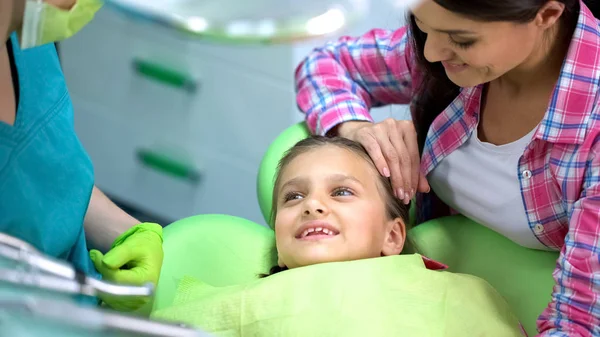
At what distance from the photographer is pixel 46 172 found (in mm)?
1168

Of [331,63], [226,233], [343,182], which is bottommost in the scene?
[226,233]

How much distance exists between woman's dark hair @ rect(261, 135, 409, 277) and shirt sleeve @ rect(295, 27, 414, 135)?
0.15 feet

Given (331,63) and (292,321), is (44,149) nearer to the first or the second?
(292,321)

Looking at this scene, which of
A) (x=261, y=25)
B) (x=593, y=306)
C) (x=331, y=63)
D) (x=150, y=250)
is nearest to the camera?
(x=261, y=25)

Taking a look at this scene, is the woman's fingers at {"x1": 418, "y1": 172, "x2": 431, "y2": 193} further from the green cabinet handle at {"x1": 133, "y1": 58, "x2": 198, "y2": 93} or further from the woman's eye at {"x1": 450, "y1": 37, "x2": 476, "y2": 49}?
the green cabinet handle at {"x1": 133, "y1": 58, "x2": 198, "y2": 93}

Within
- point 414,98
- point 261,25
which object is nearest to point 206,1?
point 261,25

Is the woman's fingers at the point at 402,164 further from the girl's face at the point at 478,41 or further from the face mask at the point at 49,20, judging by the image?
the face mask at the point at 49,20

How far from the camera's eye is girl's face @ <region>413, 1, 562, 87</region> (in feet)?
3.51

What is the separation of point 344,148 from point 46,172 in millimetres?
470

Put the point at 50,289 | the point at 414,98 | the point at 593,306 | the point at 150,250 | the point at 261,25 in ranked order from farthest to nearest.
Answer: the point at 414,98 < the point at 150,250 < the point at 593,306 < the point at 50,289 < the point at 261,25

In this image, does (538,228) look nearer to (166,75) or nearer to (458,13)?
(458,13)

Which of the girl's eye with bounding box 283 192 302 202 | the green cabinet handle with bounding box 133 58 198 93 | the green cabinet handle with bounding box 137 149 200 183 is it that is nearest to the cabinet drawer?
the green cabinet handle with bounding box 137 149 200 183

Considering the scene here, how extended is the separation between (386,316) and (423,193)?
35cm

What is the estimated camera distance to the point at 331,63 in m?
1.53
